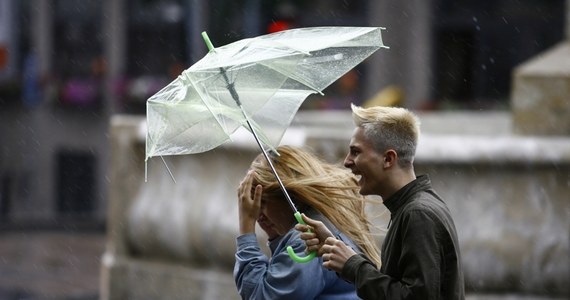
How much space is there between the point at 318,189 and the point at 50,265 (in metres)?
12.6

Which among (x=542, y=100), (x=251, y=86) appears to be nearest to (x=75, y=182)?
(x=542, y=100)

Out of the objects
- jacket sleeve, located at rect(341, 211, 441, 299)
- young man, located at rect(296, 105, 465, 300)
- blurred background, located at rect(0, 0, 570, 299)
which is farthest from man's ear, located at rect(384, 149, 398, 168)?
blurred background, located at rect(0, 0, 570, 299)

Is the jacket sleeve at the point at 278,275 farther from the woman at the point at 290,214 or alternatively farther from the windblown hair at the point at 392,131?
the windblown hair at the point at 392,131

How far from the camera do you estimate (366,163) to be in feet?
13.9

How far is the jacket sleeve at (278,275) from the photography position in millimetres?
4531

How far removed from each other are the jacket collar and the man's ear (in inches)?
3.0

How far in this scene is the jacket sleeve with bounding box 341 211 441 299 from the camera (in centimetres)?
400

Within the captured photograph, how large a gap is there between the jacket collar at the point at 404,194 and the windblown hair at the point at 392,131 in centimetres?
6

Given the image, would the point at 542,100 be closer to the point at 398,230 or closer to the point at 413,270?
the point at 398,230

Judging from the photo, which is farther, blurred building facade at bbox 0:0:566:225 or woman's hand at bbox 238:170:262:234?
blurred building facade at bbox 0:0:566:225

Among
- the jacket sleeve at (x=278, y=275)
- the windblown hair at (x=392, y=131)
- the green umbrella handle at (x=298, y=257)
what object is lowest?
the jacket sleeve at (x=278, y=275)

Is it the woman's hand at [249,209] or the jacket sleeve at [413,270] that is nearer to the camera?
the jacket sleeve at [413,270]

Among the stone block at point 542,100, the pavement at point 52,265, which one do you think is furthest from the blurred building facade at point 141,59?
the stone block at point 542,100

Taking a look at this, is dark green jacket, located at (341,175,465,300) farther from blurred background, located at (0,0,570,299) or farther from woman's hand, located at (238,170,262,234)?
blurred background, located at (0,0,570,299)
